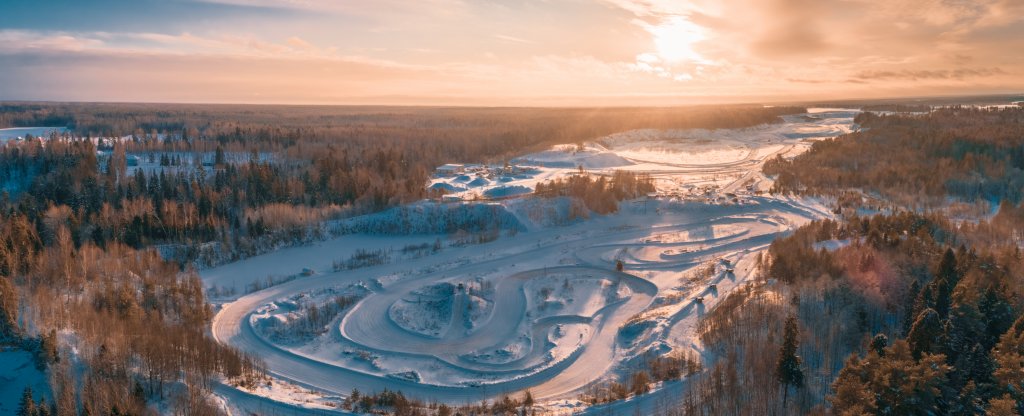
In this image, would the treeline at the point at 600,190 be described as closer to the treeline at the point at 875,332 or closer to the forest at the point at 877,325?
the forest at the point at 877,325

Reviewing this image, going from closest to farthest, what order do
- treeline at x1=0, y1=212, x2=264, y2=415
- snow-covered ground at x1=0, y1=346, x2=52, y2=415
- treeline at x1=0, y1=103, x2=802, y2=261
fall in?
snow-covered ground at x1=0, y1=346, x2=52, y2=415, treeline at x1=0, y1=212, x2=264, y2=415, treeline at x1=0, y1=103, x2=802, y2=261

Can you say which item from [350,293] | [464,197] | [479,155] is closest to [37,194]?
[464,197]

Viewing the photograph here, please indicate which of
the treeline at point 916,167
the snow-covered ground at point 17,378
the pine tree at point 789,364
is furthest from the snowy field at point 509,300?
the treeline at point 916,167

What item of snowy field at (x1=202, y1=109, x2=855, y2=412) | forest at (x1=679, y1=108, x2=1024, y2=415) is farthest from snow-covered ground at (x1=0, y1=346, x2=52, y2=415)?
forest at (x1=679, y1=108, x2=1024, y2=415)

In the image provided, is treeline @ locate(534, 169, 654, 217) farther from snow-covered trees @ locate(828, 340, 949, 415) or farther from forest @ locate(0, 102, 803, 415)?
snow-covered trees @ locate(828, 340, 949, 415)

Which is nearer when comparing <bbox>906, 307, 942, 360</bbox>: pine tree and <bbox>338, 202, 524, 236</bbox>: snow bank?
<bbox>906, 307, 942, 360</bbox>: pine tree

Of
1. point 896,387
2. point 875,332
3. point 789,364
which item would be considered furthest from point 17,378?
point 875,332

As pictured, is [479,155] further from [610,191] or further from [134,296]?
[134,296]

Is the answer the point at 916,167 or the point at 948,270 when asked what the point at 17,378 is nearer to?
the point at 948,270
